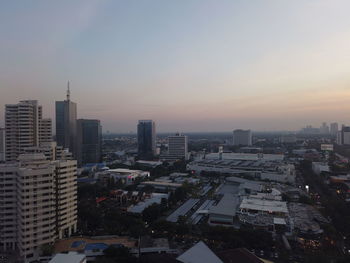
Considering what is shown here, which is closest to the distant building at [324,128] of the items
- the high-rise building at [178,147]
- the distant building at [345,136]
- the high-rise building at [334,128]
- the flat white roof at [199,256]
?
the high-rise building at [334,128]

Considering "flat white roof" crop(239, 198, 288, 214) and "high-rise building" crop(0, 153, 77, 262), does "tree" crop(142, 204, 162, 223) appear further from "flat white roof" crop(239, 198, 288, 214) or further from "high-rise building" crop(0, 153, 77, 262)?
"flat white roof" crop(239, 198, 288, 214)

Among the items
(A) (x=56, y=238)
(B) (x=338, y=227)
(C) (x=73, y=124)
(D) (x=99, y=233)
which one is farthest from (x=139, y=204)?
(C) (x=73, y=124)

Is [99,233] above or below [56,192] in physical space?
below

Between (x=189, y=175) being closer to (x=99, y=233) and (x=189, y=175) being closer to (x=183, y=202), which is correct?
(x=183, y=202)

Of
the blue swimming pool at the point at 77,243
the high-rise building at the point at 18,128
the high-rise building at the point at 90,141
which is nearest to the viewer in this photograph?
the blue swimming pool at the point at 77,243

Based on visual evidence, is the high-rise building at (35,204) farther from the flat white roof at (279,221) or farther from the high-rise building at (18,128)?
the flat white roof at (279,221)

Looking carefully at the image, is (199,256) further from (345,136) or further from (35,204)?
(345,136)
